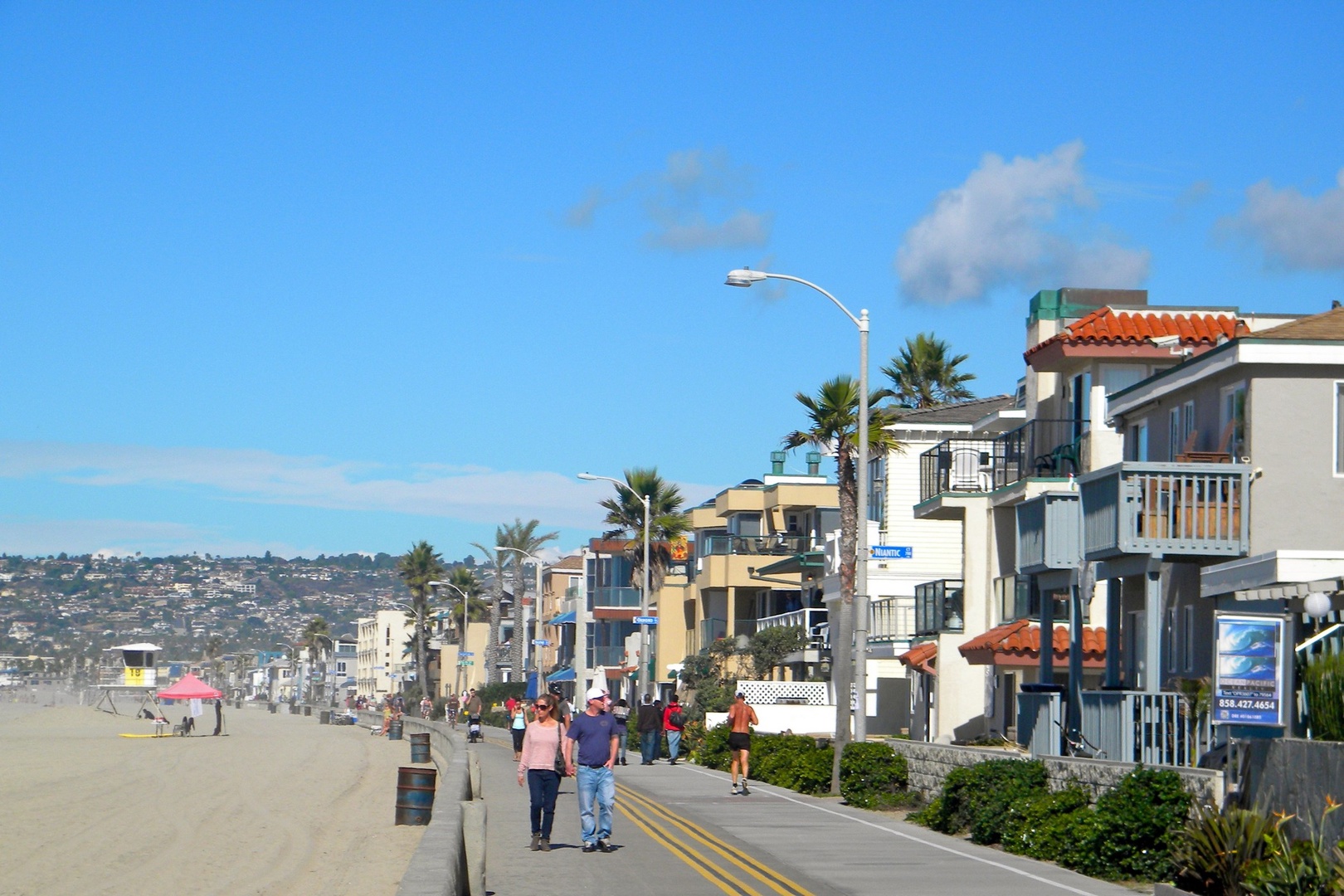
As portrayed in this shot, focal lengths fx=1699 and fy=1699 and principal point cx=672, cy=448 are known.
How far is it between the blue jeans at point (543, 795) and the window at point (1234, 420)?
386 inches

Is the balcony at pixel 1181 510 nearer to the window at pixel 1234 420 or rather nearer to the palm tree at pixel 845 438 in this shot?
the window at pixel 1234 420

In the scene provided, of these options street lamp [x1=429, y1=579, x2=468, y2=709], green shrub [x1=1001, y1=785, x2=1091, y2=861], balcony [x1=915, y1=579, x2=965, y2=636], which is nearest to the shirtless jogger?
balcony [x1=915, y1=579, x2=965, y2=636]

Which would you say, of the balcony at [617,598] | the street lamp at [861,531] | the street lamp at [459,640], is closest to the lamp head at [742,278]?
the street lamp at [861,531]

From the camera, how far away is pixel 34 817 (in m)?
30.5

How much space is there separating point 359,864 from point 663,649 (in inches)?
1979

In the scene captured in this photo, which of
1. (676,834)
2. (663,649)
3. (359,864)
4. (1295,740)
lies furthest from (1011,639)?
(663,649)

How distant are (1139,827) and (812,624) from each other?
115 feet

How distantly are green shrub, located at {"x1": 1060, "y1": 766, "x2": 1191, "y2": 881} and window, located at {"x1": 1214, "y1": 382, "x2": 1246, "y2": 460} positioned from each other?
22.0ft

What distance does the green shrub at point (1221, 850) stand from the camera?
13008 millimetres

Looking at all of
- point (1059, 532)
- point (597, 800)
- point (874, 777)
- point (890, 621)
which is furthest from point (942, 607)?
point (597, 800)

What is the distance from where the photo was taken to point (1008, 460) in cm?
3212

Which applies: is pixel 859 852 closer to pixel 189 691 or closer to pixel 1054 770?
pixel 1054 770

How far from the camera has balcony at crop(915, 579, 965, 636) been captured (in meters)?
34.4

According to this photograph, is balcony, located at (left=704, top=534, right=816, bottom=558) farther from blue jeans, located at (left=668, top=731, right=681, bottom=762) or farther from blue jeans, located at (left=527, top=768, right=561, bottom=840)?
blue jeans, located at (left=527, top=768, right=561, bottom=840)
